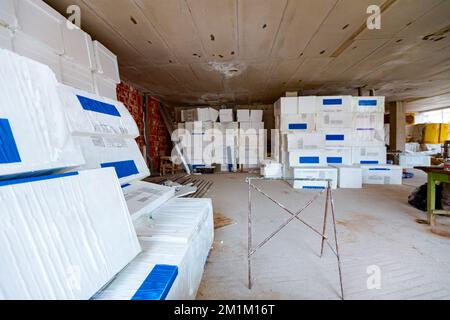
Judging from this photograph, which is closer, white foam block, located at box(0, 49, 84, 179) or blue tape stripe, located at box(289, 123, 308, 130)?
white foam block, located at box(0, 49, 84, 179)

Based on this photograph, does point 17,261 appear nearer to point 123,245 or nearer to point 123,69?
point 123,245

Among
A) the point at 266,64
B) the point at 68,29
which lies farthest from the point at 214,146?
the point at 68,29

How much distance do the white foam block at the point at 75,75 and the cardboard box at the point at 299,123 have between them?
3903mm

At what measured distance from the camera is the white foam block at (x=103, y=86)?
2314mm

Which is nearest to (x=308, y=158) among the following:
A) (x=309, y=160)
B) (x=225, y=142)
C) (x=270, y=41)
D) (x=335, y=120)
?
(x=309, y=160)

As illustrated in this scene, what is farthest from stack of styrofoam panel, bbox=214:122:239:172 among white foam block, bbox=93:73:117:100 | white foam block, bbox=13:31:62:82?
white foam block, bbox=13:31:62:82

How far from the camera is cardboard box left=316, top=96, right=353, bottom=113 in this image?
181 inches

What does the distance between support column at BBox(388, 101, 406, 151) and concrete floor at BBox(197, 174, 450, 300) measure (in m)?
5.36

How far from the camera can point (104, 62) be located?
2416 mm

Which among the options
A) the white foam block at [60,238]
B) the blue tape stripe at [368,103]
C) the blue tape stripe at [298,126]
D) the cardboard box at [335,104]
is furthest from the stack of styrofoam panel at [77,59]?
the blue tape stripe at [368,103]

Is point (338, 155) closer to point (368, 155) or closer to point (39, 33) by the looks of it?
point (368, 155)

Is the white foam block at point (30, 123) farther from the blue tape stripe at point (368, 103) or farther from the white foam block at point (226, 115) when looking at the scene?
the white foam block at point (226, 115)

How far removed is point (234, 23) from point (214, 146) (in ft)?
14.6

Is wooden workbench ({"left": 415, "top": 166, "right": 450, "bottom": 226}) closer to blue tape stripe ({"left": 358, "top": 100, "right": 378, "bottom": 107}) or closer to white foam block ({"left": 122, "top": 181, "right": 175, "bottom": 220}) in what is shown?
blue tape stripe ({"left": 358, "top": 100, "right": 378, "bottom": 107})
